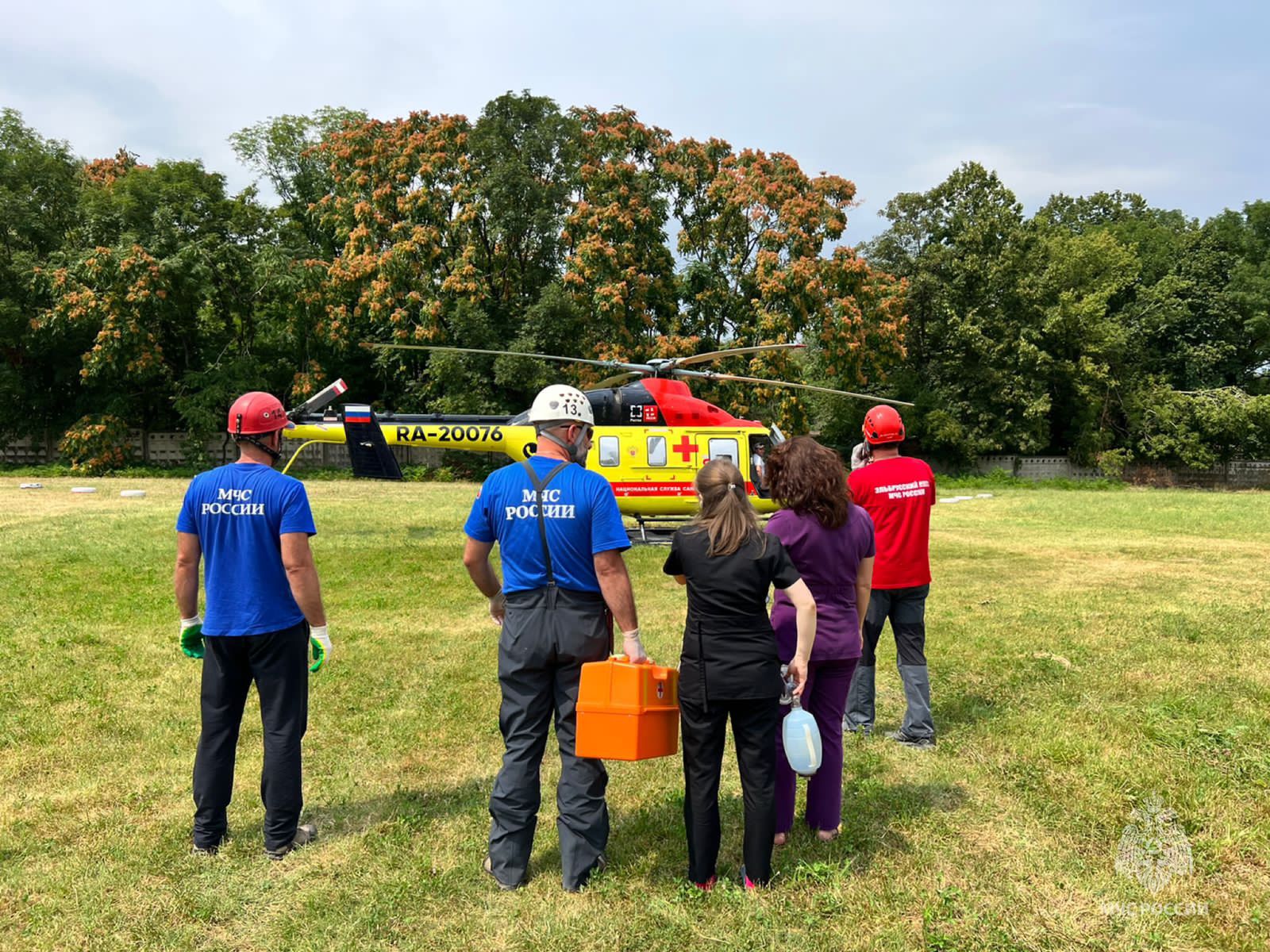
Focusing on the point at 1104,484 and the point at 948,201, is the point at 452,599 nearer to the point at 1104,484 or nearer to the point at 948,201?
the point at 1104,484

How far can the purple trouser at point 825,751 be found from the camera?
362cm

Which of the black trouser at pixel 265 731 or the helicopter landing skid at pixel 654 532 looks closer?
the black trouser at pixel 265 731

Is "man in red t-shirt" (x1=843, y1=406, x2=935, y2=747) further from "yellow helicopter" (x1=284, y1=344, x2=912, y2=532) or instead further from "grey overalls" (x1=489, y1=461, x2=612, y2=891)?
"yellow helicopter" (x1=284, y1=344, x2=912, y2=532)

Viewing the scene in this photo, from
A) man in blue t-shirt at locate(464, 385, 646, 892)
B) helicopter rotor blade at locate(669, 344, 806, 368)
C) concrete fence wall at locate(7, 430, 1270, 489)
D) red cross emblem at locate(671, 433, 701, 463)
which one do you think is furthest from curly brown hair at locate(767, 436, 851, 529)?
concrete fence wall at locate(7, 430, 1270, 489)

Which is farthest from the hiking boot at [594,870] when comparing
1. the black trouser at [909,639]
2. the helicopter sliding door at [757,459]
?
the helicopter sliding door at [757,459]

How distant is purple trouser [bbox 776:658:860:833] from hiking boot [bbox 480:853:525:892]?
116 centimetres

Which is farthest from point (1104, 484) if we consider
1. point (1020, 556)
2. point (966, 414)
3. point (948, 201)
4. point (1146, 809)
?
point (1146, 809)

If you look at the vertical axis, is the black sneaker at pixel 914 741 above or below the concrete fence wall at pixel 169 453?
below

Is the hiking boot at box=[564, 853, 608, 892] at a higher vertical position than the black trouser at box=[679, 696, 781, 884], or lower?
lower

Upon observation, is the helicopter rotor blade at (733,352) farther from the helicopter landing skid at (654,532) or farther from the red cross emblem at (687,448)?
the helicopter landing skid at (654,532)

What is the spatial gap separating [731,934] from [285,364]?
32571 millimetres

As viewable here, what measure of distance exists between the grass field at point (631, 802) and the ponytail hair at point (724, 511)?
4.54 ft

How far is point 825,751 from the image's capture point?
12.1ft

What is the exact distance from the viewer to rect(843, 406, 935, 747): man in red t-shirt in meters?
4.76
